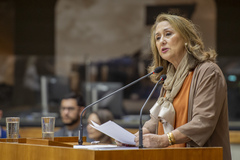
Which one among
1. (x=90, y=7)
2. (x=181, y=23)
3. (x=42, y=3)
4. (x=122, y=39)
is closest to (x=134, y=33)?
(x=122, y=39)

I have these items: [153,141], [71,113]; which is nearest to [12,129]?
[153,141]

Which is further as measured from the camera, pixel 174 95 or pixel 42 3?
pixel 42 3

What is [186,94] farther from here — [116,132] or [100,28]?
[100,28]

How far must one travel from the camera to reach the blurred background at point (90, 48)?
7582mm

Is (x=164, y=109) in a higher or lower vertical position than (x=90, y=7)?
lower

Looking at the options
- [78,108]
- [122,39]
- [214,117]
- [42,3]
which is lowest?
[214,117]

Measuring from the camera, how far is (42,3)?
8.89 meters

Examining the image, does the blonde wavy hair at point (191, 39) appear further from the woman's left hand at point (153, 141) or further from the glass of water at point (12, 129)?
the glass of water at point (12, 129)

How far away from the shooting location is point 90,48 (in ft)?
29.6

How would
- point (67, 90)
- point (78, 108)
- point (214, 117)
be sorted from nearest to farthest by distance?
Answer: point (214, 117), point (78, 108), point (67, 90)

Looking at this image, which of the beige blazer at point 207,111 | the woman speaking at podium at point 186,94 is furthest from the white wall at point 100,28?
the beige blazer at point 207,111

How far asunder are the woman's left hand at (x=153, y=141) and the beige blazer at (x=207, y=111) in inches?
4.0

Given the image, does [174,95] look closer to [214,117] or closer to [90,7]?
[214,117]

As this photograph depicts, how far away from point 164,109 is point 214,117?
0.31m
